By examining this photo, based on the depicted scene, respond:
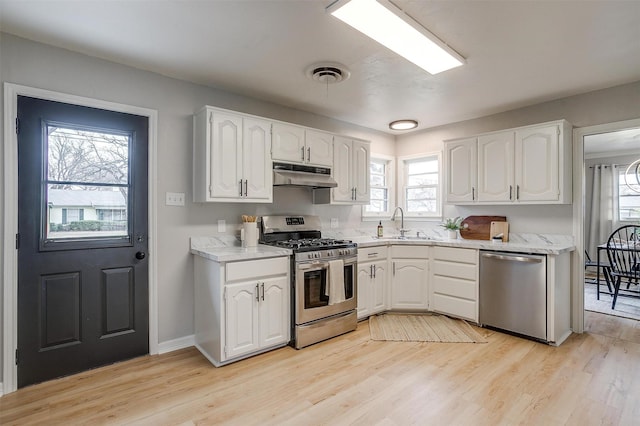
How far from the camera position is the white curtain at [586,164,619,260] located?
6.29 m

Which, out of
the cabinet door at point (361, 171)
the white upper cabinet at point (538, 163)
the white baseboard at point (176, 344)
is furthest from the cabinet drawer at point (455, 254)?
the white baseboard at point (176, 344)

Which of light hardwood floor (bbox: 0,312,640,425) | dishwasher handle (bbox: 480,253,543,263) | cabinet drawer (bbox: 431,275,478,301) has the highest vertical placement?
dishwasher handle (bbox: 480,253,543,263)

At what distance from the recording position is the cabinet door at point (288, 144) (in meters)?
3.38

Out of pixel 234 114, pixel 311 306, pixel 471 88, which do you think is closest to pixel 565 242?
pixel 471 88

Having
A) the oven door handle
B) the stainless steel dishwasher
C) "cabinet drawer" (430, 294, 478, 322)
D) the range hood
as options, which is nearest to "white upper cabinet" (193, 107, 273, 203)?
the range hood

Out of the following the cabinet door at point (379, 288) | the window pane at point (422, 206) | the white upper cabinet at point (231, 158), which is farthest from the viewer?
the window pane at point (422, 206)

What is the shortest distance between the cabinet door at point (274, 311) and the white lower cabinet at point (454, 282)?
190 cm

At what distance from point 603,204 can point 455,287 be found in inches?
188

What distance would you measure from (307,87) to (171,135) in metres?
1.38

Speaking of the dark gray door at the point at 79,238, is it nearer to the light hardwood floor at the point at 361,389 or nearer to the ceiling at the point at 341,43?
the light hardwood floor at the point at 361,389

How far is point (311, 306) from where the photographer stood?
10.5 ft

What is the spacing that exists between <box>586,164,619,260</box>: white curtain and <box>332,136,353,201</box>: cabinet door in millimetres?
5520

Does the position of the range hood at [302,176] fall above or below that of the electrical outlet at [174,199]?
above

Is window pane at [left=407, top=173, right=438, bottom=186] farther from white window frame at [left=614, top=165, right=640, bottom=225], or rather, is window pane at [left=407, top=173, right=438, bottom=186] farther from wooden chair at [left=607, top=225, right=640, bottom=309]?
white window frame at [left=614, top=165, right=640, bottom=225]
